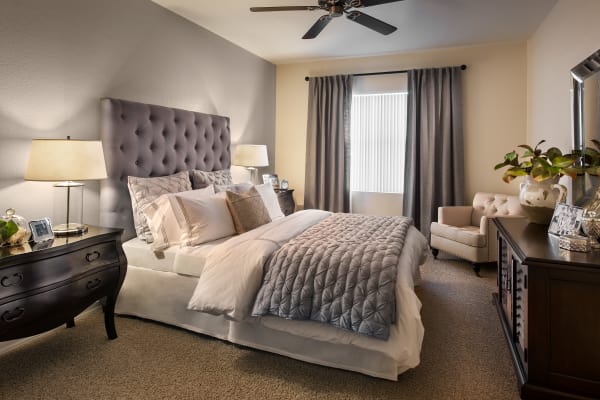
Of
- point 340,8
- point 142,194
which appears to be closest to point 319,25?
point 340,8

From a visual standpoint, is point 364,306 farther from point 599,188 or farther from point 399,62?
point 399,62

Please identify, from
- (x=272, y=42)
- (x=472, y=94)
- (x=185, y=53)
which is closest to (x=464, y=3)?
(x=472, y=94)

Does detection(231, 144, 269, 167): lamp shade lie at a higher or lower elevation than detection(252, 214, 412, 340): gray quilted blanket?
higher

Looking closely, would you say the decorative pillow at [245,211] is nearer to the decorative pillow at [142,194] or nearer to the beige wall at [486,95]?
the decorative pillow at [142,194]

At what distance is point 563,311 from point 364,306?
0.94 m

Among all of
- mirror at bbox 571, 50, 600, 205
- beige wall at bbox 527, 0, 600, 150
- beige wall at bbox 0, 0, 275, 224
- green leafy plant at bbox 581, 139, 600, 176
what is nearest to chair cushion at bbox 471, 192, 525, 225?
beige wall at bbox 527, 0, 600, 150

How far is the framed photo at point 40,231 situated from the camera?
2.09 meters

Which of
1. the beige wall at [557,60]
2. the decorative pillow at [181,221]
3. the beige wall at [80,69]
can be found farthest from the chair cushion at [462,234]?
the beige wall at [80,69]

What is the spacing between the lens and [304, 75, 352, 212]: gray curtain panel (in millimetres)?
5297

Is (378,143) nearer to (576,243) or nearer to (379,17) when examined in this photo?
(379,17)

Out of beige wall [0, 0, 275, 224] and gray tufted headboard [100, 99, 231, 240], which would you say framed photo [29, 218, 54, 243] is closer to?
beige wall [0, 0, 275, 224]

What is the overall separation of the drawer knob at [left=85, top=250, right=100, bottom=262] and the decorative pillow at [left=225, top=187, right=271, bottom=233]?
1.07m

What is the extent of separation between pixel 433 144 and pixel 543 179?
2633 mm

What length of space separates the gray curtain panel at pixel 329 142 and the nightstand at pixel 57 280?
3.41 m
